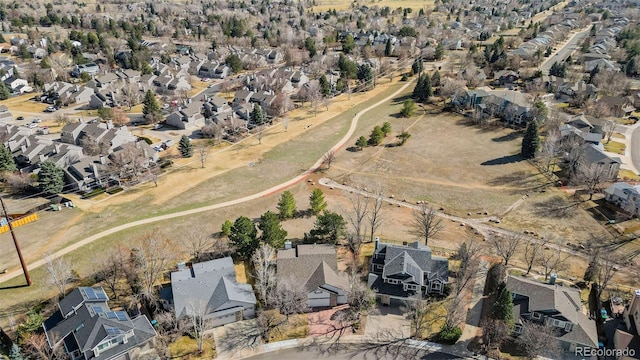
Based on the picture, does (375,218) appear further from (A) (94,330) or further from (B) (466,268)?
(A) (94,330)

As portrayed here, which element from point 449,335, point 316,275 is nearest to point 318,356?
point 316,275

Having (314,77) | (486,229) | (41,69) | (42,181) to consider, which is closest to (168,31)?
(41,69)

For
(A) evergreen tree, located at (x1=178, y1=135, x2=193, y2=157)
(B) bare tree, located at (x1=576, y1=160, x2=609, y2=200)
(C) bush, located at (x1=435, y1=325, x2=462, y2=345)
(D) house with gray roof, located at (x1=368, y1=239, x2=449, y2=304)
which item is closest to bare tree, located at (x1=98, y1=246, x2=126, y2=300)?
(D) house with gray roof, located at (x1=368, y1=239, x2=449, y2=304)

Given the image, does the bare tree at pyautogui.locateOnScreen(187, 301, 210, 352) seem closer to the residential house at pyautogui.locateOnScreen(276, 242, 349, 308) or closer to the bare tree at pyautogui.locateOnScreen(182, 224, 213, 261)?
the residential house at pyautogui.locateOnScreen(276, 242, 349, 308)

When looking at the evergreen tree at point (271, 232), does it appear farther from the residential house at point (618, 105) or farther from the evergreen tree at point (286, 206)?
the residential house at point (618, 105)

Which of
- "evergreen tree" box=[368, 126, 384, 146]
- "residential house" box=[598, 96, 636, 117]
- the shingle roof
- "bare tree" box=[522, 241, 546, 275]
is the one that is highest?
"residential house" box=[598, 96, 636, 117]

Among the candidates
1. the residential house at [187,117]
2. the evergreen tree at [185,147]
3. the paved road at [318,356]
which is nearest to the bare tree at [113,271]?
the paved road at [318,356]
